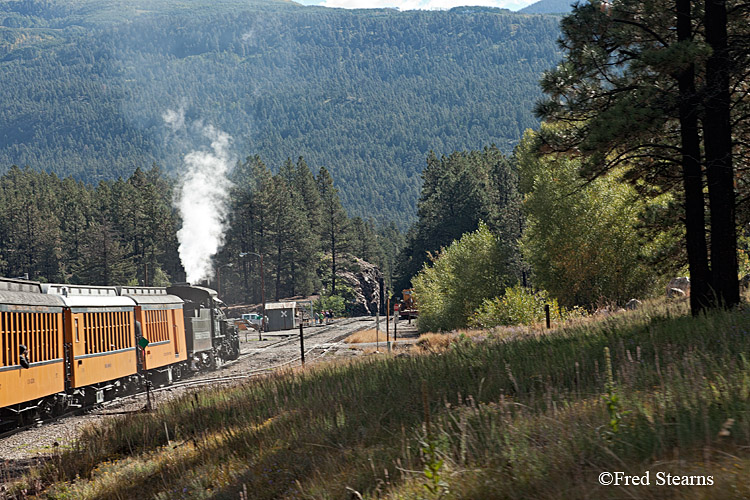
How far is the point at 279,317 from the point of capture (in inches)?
2901

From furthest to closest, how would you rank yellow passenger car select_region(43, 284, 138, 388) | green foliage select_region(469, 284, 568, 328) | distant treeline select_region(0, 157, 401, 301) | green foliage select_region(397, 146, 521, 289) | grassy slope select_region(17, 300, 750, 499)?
distant treeline select_region(0, 157, 401, 301), green foliage select_region(397, 146, 521, 289), green foliage select_region(469, 284, 568, 328), yellow passenger car select_region(43, 284, 138, 388), grassy slope select_region(17, 300, 750, 499)

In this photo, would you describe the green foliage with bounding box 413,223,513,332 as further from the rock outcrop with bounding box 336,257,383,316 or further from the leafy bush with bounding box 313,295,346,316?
the rock outcrop with bounding box 336,257,383,316

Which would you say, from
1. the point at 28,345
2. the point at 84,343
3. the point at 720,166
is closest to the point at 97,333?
the point at 84,343

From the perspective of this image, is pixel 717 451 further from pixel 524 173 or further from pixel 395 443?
pixel 524 173

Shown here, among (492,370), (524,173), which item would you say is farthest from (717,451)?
(524,173)

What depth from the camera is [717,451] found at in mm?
4852

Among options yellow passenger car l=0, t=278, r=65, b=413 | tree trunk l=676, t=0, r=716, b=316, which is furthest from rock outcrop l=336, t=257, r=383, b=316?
tree trunk l=676, t=0, r=716, b=316

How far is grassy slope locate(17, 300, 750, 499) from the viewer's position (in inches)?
207

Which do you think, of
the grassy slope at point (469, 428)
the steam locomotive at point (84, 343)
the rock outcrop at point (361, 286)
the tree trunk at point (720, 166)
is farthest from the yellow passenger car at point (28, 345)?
the rock outcrop at point (361, 286)

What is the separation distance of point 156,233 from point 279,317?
31.7 meters

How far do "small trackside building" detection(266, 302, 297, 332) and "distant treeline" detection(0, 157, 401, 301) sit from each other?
12.2m

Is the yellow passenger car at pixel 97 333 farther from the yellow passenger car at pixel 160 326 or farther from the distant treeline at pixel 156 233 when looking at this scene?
the distant treeline at pixel 156 233

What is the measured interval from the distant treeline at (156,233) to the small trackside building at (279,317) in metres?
12.2

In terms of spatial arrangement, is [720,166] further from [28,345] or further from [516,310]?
[516,310]
